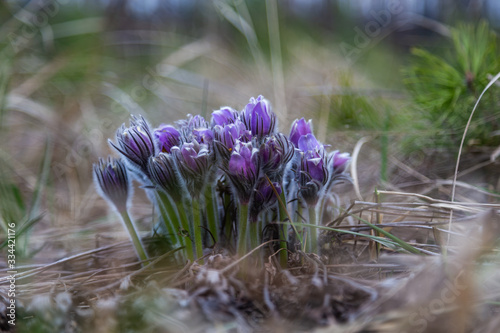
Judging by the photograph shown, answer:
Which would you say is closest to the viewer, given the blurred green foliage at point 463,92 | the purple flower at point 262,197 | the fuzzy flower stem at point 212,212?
the purple flower at point 262,197

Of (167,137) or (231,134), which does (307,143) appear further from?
(167,137)

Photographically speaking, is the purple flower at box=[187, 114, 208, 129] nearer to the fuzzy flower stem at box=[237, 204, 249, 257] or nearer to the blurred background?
the fuzzy flower stem at box=[237, 204, 249, 257]

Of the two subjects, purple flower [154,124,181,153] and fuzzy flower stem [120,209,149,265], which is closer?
purple flower [154,124,181,153]

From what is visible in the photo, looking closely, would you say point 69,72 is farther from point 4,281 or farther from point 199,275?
point 199,275

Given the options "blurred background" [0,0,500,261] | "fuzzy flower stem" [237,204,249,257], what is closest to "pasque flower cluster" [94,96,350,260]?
"fuzzy flower stem" [237,204,249,257]

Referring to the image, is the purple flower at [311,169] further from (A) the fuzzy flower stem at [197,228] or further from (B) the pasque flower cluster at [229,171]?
(A) the fuzzy flower stem at [197,228]

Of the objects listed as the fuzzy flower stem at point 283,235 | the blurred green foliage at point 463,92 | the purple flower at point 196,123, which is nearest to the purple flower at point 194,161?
the purple flower at point 196,123

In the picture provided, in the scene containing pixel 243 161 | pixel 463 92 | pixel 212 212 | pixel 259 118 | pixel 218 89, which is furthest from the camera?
pixel 218 89

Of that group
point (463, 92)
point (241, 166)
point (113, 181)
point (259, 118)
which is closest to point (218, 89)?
point (463, 92)
